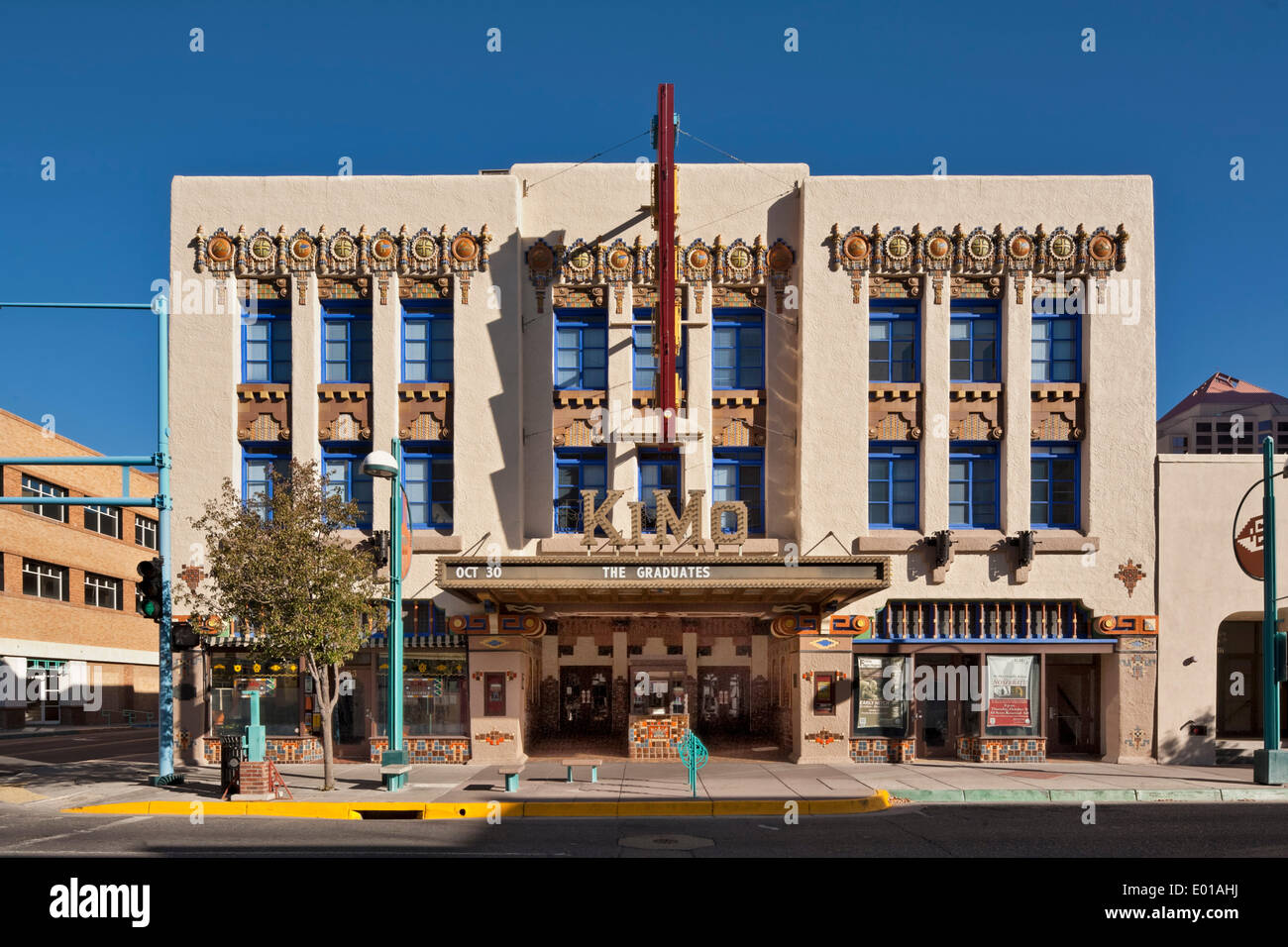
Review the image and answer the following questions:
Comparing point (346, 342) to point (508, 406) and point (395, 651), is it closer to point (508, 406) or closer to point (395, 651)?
point (508, 406)

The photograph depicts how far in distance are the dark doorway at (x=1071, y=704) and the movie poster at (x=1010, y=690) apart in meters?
1.35

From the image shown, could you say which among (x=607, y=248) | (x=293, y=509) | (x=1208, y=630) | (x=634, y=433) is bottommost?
(x=1208, y=630)

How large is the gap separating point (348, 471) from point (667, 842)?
47.5ft

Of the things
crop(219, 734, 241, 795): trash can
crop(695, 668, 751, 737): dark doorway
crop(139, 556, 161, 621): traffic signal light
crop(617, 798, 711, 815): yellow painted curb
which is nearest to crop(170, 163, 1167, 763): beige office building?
crop(695, 668, 751, 737): dark doorway

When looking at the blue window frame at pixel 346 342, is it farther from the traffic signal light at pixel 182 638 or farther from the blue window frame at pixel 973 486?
the blue window frame at pixel 973 486

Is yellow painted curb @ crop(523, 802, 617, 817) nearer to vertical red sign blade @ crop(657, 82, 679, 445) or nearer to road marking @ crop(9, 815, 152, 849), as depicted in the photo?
road marking @ crop(9, 815, 152, 849)

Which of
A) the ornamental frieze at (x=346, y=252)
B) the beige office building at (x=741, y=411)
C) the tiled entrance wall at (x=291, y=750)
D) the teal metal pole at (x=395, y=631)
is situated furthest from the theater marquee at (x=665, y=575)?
the ornamental frieze at (x=346, y=252)

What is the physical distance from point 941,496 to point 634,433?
780cm

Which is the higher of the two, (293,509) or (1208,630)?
(293,509)

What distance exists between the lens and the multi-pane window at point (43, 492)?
4631 cm

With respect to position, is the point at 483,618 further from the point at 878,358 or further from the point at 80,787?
the point at 878,358

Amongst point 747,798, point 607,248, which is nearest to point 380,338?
point 607,248

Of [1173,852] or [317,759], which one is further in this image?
[317,759]

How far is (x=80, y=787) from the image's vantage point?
21.0 m
